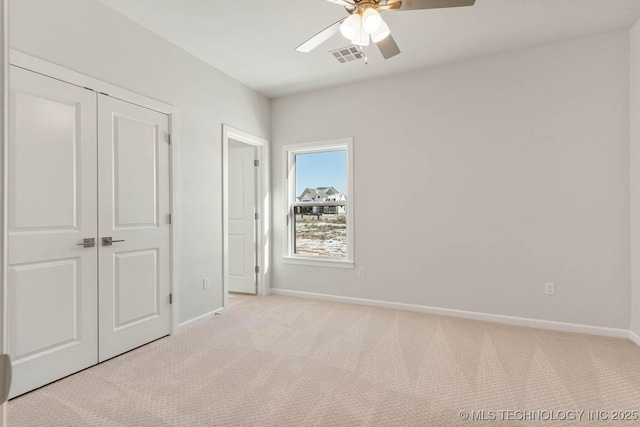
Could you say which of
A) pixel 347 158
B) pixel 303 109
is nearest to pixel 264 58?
pixel 303 109

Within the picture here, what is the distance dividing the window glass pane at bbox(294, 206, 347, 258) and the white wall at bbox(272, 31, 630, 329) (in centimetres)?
31

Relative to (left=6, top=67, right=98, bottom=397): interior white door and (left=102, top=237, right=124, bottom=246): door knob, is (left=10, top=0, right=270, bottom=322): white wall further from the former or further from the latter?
(left=102, top=237, right=124, bottom=246): door knob

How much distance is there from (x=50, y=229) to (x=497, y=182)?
3.90 meters

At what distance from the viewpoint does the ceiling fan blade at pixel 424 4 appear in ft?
6.12

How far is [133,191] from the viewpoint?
2809mm

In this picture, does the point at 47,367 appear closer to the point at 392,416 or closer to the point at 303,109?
the point at 392,416

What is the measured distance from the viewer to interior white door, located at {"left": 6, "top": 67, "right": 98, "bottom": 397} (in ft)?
6.77

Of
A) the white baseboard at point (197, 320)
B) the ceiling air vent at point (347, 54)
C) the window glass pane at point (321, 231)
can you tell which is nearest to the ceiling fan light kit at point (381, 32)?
the ceiling air vent at point (347, 54)

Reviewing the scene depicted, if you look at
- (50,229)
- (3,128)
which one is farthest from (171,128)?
(3,128)

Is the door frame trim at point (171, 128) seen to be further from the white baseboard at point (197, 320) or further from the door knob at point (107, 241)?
the door knob at point (107, 241)

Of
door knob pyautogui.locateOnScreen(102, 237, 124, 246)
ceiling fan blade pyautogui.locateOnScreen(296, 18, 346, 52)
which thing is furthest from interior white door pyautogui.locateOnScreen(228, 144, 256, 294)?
ceiling fan blade pyautogui.locateOnScreen(296, 18, 346, 52)

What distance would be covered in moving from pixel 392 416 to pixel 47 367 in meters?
2.29

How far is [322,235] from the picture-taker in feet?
14.8

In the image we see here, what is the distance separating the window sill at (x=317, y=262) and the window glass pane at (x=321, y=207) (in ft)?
0.45
